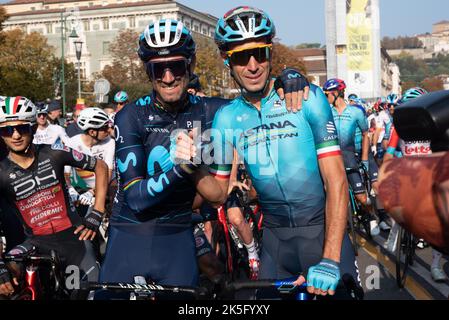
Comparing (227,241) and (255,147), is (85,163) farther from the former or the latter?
(227,241)

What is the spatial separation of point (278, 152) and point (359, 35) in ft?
278

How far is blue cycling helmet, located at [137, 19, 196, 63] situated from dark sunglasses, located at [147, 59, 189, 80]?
0.05m

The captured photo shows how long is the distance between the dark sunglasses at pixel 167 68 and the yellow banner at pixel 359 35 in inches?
3243

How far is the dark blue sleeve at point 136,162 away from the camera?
3.62 meters

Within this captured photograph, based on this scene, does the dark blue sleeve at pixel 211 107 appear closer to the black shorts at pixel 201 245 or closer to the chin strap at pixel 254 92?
the chin strap at pixel 254 92

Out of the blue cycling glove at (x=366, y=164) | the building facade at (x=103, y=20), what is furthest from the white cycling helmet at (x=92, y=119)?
the building facade at (x=103, y=20)

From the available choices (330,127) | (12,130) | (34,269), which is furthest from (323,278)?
(12,130)

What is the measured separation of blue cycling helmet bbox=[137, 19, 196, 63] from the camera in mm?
4090

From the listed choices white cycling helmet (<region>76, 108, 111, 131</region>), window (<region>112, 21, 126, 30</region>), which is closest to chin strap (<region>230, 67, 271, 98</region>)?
white cycling helmet (<region>76, 108, 111, 131</region>)

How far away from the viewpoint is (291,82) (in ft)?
12.7

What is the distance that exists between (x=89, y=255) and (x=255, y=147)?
2316 millimetres

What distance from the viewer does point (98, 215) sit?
5129 millimetres

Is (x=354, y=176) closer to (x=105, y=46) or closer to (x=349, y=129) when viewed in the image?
(x=349, y=129)
